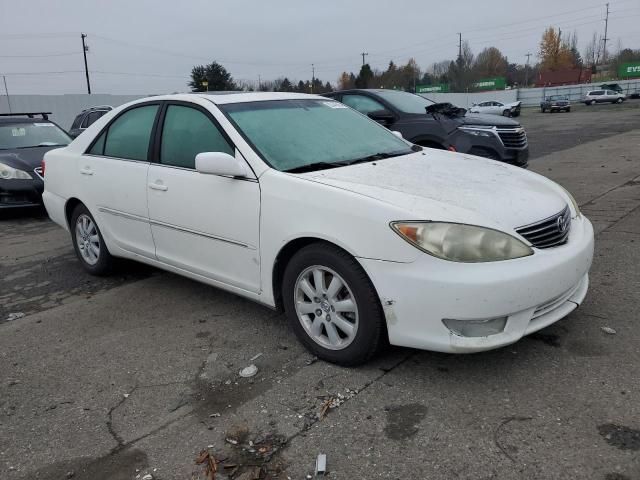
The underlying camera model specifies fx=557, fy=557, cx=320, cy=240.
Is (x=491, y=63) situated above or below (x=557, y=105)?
above

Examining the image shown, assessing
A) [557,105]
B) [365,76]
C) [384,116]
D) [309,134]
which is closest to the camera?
[309,134]

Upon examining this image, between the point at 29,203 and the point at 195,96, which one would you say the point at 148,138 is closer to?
the point at 195,96

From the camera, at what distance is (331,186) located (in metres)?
3.21

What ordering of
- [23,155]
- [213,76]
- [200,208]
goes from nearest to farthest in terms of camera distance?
[200,208], [23,155], [213,76]

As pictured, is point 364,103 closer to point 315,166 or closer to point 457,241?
point 315,166

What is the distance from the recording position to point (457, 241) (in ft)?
9.33

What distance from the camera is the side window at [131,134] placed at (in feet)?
14.7

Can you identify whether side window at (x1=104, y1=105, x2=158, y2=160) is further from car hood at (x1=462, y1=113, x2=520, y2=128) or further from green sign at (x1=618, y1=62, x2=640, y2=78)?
green sign at (x1=618, y1=62, x2=640, y2=78)

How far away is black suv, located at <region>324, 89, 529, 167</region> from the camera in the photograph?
7934 mm

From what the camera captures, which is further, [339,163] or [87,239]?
[87,239]

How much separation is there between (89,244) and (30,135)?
557 cm

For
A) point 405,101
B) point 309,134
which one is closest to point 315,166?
point 309,134

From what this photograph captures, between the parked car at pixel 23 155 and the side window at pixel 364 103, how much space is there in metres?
4.91

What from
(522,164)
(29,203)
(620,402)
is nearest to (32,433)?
(620,402)
